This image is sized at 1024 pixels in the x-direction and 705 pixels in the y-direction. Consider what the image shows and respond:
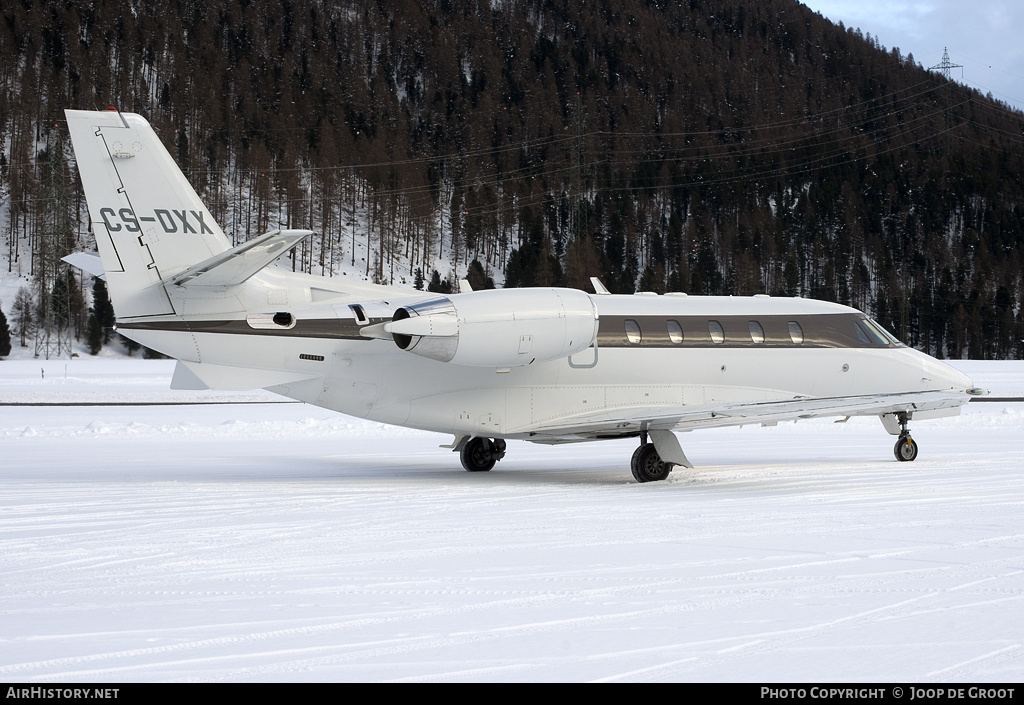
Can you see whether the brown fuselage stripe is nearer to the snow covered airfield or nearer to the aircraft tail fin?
the aircraft tail fin

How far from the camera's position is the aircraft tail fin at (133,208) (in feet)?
41.8

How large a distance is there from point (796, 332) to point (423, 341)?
24.5ft

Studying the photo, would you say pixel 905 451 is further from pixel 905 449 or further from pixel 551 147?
pixel 551 147

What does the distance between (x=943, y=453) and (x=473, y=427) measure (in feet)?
32.4

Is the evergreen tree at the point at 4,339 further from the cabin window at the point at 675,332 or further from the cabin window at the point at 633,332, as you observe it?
the cabin window at the point at 675,332

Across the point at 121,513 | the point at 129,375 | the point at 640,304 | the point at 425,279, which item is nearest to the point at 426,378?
the point at 640,304

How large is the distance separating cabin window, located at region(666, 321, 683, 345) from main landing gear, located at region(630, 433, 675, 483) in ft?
6.80

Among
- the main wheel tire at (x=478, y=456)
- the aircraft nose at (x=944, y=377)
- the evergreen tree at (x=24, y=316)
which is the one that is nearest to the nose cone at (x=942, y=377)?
the aircraft nose at (x=944, y=377)

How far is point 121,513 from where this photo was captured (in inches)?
417

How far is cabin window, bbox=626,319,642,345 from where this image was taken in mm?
15461

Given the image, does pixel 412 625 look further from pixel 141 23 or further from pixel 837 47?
pixel 837 47

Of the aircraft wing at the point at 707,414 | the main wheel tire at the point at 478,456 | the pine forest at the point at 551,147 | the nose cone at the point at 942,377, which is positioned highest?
the pine forest at the point at 551,147

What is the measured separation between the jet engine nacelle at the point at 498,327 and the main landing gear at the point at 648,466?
2.06 meters

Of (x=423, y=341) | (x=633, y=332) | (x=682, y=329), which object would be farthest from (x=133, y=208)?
(x=682, y=329)
